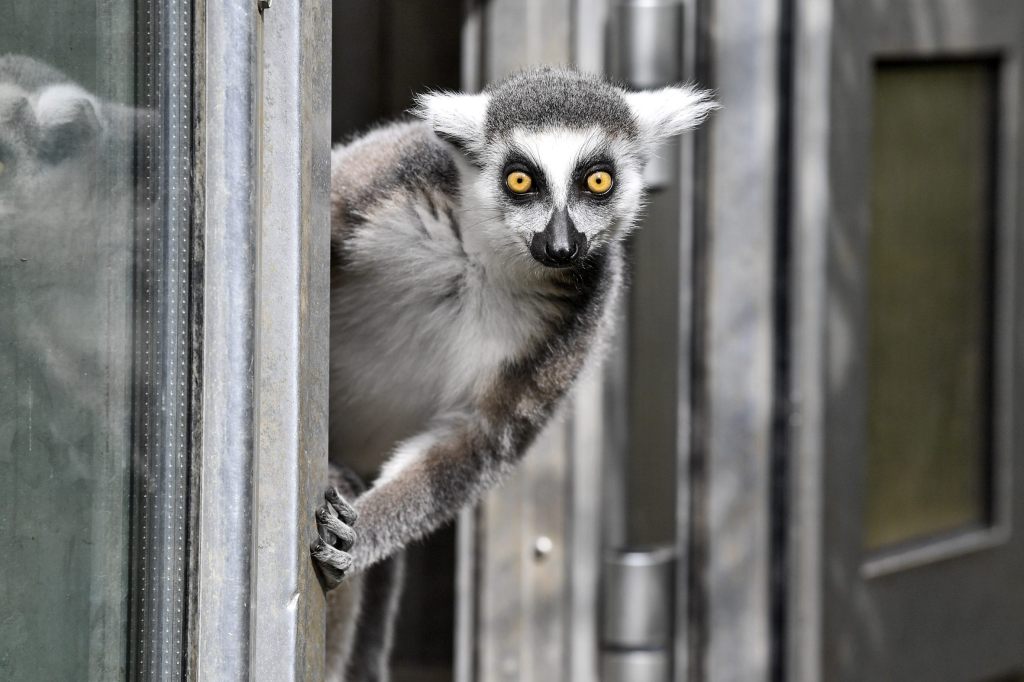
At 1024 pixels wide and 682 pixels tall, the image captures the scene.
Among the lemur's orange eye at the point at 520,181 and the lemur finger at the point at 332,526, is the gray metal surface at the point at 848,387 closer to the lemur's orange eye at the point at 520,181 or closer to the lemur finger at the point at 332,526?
the lemur's orange eye at the point at 520,181

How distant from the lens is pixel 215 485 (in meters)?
1.09

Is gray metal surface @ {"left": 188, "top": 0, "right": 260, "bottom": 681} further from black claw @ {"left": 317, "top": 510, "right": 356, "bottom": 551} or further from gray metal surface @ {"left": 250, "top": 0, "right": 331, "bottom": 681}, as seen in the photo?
black claw @ {"left": 317, "top": 510, "right": 356, "bottom": 551}

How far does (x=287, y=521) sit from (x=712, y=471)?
194 centimetres

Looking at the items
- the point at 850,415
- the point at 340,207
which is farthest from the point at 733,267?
the point at 340,207

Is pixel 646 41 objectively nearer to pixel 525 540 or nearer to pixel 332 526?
pixel 525 540

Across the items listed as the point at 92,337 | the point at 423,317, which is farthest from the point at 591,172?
the point at 92,337

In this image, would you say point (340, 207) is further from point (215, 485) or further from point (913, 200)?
point (913, 200)

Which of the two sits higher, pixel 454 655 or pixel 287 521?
pixel 287 521

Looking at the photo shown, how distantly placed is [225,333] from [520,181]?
0.72 metres

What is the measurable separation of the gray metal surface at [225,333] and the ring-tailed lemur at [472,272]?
1.91 feet

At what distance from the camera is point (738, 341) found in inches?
115

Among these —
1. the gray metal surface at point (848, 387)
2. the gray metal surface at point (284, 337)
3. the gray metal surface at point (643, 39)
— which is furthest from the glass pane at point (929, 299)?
the gray metal surface at point (284, 337)

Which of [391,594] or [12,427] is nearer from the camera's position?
[12,427]

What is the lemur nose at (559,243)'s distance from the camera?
1637 millimetres
